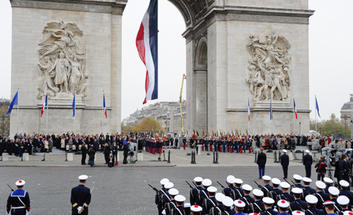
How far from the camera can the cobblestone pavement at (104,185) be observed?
1255 cm

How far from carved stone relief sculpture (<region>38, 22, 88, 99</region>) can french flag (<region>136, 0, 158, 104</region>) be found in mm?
12806

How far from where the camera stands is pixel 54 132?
33562 mm

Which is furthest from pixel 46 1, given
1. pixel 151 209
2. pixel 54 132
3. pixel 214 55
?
pixel 151 209

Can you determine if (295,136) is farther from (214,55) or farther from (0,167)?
(0,167)

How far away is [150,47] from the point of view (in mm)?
22875

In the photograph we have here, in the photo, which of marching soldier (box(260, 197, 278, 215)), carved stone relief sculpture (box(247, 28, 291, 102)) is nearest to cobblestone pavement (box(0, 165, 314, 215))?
marching soldier (box(260, 197, 278, 215))

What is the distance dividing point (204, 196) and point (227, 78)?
29958 millimetres

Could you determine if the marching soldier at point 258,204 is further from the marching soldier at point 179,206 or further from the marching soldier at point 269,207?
the marching soldier at point 179,206

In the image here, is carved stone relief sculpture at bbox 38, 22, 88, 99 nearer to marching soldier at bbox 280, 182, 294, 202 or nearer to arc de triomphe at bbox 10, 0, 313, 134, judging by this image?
arc de triomphe at bbox 10, 0, 313, 134

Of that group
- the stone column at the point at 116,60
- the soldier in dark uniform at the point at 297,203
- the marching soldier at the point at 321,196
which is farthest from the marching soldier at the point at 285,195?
the stone column at the point at 116,60

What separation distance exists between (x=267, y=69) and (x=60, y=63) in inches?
691

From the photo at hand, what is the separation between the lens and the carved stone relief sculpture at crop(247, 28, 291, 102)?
1521 inches

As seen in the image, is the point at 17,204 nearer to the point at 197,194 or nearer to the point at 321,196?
the point at 197,194

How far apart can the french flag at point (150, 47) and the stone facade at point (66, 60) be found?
1283 centimetres
